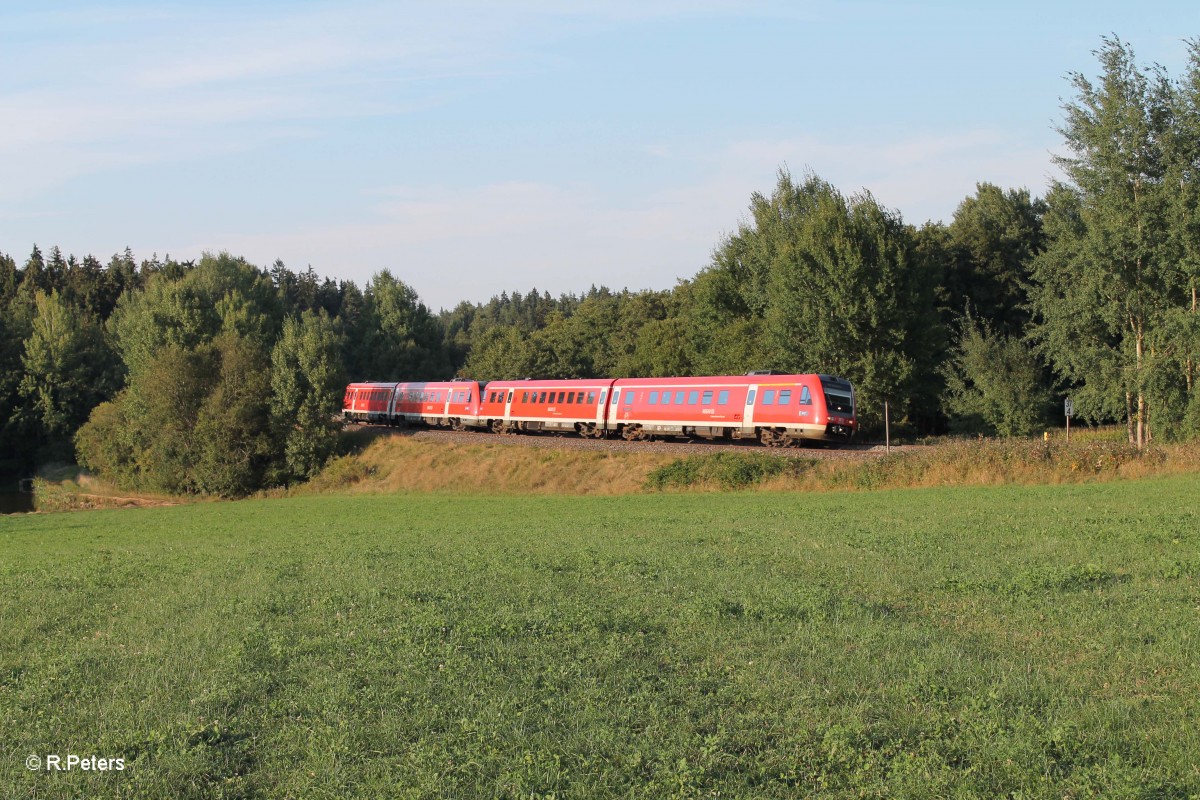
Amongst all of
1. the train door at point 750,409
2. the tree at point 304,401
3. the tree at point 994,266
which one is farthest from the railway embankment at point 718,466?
the tree at point 994,266

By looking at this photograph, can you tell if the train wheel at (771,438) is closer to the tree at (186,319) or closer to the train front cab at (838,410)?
the train front cab at (838,410)

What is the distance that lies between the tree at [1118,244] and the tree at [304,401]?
3523 cm

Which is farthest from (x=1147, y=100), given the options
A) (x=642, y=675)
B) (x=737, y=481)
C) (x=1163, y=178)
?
(x=642, y=675)

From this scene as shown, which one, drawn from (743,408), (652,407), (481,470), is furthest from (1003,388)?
(481,470)

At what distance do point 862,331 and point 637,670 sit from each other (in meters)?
40.0

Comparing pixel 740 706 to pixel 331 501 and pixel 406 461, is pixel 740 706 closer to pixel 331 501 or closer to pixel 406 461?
pixel 331 501

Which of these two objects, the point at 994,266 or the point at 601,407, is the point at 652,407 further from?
the point at 994,266

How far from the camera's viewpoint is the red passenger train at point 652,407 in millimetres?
33000

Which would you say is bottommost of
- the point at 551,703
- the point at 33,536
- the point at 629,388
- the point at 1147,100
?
the point at 33,536

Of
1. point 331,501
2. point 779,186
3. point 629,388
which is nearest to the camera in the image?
point 331,501

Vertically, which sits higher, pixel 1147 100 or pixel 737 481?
pixel 1147 100

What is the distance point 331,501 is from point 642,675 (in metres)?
31.5

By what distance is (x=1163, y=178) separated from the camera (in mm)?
34812

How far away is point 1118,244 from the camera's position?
3444 cm
